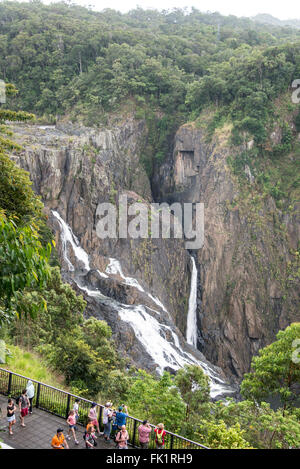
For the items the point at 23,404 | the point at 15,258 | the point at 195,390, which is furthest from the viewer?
the point at 195,390

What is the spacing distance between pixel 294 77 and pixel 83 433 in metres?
38.3

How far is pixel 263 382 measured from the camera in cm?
1580

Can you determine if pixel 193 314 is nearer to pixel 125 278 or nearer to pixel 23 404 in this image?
pixel 125 278

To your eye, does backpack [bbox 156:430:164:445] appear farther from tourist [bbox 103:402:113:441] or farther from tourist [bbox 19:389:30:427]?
tourist [bbox 19:389:30:427]

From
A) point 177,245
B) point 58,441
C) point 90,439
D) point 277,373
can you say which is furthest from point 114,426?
point 177,245

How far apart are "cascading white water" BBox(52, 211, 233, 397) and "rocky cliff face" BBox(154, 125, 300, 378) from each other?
26.2ft

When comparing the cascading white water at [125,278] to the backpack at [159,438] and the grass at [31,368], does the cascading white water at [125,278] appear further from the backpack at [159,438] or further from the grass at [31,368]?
the backpack at [159,438]

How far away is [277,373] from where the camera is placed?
15531 millimetres

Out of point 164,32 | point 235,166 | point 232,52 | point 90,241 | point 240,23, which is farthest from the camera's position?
point 240,23

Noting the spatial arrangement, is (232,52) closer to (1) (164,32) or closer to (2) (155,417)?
(1) (164,32)

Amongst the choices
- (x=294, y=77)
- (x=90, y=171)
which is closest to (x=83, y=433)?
(x=90, y=171)

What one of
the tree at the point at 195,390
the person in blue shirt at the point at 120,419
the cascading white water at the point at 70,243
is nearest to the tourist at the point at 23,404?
the person in blue shirt at the point at 120,419

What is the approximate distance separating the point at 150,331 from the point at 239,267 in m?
13.5

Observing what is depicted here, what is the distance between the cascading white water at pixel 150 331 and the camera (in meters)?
23.9
